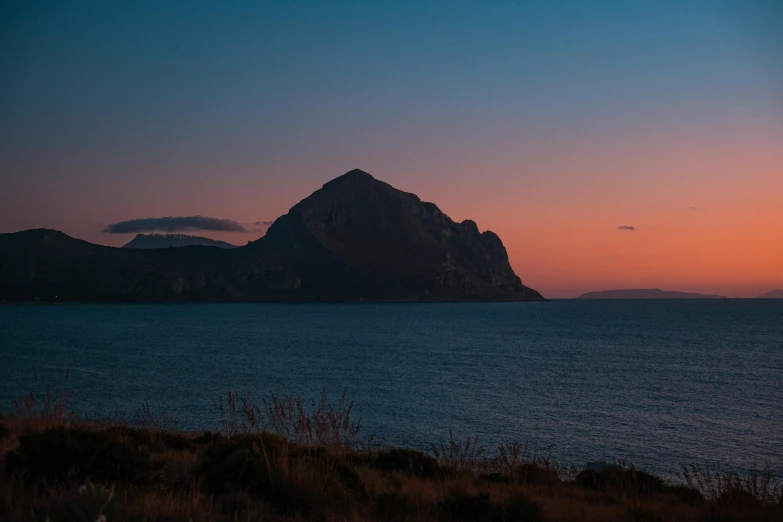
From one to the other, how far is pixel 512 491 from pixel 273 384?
34.2 m

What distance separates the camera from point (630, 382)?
45.5 m

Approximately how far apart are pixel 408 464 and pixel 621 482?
4428 mm

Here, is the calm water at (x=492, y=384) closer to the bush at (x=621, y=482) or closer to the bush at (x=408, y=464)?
the bush at (x=621, y=482)

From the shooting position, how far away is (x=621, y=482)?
13531mm

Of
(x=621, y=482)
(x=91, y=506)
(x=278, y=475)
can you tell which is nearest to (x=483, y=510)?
(x=278, y=475)

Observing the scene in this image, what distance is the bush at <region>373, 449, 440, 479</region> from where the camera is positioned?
44.2 feet

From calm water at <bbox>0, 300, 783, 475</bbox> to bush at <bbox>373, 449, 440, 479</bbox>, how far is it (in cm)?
1116

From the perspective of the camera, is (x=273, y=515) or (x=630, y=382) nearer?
(x=273, y=515)

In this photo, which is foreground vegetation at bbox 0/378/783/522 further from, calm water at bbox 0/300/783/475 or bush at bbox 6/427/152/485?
calm water at bbox 0/300/783/475

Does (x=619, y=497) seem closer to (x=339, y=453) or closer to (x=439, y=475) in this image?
(x=439, y=475)

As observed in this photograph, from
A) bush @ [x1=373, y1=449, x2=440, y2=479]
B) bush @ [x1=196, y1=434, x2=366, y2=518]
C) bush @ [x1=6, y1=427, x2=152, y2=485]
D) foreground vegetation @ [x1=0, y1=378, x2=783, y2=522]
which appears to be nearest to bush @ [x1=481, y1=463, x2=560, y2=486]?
bush @ [x1=373, y1=449, x2=440, y2=479]

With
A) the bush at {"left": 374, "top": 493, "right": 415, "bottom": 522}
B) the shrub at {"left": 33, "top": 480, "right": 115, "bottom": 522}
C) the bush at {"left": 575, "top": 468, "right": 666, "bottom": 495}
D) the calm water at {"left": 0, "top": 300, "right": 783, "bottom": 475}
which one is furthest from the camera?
the calm water at {"left": 0, "top": 300, "right": 783, "bottom": 475}

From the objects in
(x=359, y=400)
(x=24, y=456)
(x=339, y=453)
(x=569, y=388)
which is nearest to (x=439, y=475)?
(x=339, y=453)

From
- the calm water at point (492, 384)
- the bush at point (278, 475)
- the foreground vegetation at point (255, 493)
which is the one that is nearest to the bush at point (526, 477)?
the foreground vegetation at point (255, 493)
